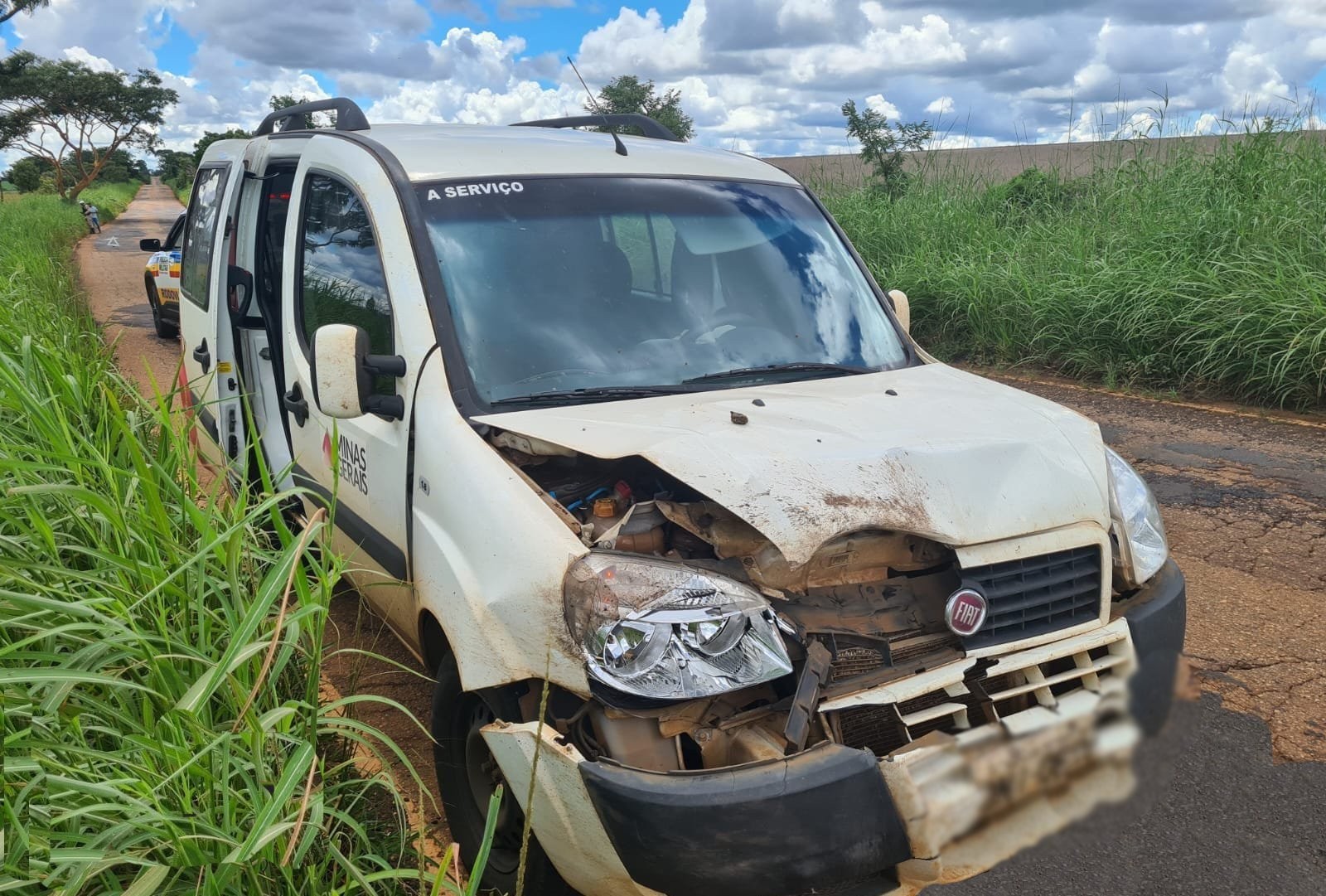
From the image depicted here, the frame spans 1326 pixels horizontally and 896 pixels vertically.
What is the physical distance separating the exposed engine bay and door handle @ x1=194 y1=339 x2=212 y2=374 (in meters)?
2.63

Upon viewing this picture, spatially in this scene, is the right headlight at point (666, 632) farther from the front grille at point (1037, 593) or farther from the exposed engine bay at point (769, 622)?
the front grille at point (1037, 593)

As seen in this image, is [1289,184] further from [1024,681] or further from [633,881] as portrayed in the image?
[633,881]

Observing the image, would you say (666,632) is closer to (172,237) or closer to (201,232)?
(201,232)

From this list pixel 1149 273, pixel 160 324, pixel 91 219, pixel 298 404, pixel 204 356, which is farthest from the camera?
pixel 91 219

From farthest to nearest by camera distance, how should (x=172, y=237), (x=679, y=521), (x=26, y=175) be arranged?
1. (x=26, y=175)
2. (x=172, y=237)
3. (x=679, y=521)

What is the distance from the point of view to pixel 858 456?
2416mm

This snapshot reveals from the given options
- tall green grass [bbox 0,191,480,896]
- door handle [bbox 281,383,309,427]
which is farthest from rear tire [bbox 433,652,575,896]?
door handle [bbox 281,383,309,427]

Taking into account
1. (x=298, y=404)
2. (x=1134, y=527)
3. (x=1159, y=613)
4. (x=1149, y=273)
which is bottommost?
(x=1149, y=273)

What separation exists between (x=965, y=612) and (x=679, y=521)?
0.67 m

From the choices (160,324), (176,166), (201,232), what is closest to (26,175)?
(176,166)

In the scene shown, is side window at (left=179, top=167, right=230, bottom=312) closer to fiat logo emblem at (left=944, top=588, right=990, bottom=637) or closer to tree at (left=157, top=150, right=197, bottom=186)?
fiat logo emblem at (left=944, top=588, right=990, bottom=637)

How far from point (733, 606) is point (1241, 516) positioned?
4.13 metres

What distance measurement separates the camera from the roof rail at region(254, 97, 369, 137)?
3988 millimetres

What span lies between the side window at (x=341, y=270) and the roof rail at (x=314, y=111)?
341mm
